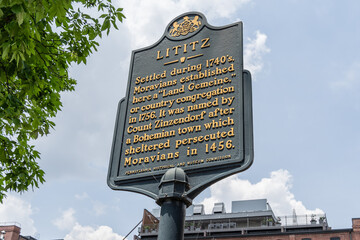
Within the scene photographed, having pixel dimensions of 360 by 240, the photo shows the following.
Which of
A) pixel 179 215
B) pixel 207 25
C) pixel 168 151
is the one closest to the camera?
pixel 179 215

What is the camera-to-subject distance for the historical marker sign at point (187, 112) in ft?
35.4

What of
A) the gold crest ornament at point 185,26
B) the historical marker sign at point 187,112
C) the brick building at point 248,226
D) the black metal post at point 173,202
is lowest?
the black metal post at point 173,202

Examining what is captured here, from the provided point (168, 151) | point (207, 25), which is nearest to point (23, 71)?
point (168, 151)

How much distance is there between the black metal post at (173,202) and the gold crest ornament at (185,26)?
14.8 feet

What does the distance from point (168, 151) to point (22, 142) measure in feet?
11.5

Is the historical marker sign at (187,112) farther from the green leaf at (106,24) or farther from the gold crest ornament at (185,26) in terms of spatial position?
the green leaf at (106,24)

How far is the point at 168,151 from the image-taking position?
11.4 m

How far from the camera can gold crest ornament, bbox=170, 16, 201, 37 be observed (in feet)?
42.9

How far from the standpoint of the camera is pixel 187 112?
11.7 metres

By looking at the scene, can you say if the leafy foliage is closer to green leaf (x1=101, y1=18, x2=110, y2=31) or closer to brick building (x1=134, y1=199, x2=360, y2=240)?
green leaf (x1=101, y1=18, x2=110, y2=31)

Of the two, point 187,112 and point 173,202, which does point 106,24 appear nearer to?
point 187,112

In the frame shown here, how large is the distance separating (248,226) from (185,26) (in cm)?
5930

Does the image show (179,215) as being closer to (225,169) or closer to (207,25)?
(225,169)

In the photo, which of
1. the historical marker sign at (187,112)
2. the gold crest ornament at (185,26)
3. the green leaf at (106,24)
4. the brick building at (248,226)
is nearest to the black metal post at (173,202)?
the historical marker sign at (187,112)
